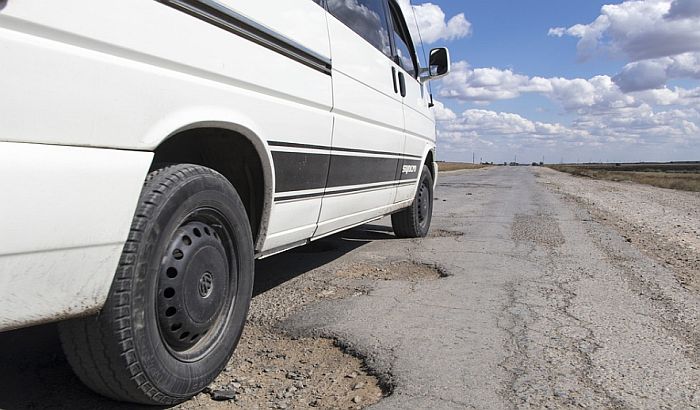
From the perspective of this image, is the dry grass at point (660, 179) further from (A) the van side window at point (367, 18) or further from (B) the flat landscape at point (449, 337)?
(A) the van side window at point (367, 18)

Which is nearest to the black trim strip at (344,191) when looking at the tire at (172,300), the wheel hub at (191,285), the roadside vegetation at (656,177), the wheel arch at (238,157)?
the wheel arch at (238,157)

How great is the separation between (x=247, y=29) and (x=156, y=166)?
2.46ft

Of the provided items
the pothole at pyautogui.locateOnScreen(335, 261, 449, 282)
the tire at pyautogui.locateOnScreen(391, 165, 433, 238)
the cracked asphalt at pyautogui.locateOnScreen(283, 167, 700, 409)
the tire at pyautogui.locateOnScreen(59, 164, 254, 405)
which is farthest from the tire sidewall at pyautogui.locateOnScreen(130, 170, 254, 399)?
the tire at pyautogui.locateOnScreen(391, 165, 433, 238)

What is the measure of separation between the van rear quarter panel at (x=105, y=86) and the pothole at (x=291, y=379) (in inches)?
33.5

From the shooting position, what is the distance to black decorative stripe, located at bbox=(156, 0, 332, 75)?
2104mm

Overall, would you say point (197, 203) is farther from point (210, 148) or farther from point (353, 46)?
point (353, 46)

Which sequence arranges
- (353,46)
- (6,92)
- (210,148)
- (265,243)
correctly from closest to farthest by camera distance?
(6,92) → (210,148) → (265,243) → (353,46)

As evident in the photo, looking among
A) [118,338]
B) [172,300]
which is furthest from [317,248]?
[118,338]

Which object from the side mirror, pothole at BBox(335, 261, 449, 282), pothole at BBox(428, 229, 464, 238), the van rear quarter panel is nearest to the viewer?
the van rear quarter panel

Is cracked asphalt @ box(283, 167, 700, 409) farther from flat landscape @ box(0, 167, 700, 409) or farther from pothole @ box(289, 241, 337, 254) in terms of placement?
pothole @ box(289, 241, 337, 254)

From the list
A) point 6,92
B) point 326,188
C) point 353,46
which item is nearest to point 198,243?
point 6,92

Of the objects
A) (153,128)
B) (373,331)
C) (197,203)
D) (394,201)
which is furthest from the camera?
(394,201)

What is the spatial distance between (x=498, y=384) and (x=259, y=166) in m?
1.48

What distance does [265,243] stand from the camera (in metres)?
2.86
